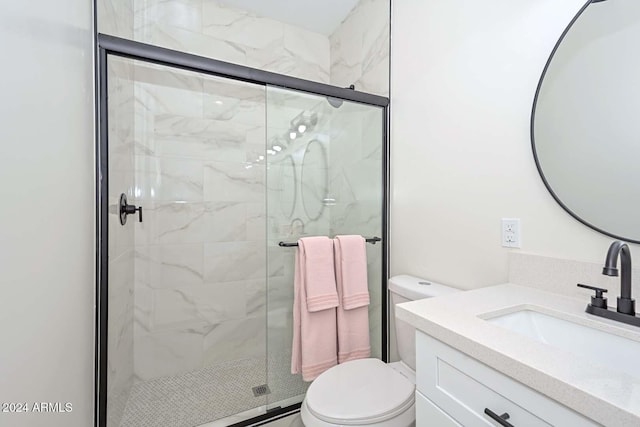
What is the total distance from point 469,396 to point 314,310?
0.89 metres

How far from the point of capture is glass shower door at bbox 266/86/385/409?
5.27ft

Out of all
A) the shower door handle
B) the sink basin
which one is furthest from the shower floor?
the sink basin

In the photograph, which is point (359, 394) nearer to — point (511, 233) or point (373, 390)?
point (373, 390)

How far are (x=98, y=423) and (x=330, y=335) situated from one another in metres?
1.03

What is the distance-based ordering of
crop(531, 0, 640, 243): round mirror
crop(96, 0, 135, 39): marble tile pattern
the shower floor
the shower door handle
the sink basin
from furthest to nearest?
the shower floor → the shower door handle → crop(96, 0, 135, 39): marble tile pattern → crop(531, 0, 640, 243): round mirror → the sink basin

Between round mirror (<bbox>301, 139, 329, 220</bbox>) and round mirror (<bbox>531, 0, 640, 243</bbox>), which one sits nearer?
round mirror (<bbox>531, 0, 640, 243</bbox>)

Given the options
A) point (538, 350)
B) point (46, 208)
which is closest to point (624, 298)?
point (538, 350)

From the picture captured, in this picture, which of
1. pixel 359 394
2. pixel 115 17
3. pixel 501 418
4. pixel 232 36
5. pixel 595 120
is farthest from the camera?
pixel 232 36

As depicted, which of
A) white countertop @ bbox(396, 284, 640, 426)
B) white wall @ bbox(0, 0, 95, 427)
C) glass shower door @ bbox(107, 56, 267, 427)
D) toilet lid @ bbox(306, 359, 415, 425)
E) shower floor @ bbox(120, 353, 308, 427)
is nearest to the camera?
white countertop @ bbox(396, 284, 640, 426)

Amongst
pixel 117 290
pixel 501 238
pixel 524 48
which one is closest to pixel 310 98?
pixel 524 48

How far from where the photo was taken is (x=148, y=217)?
1.91 m

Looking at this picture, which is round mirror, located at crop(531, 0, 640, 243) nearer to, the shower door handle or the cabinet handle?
the cabinet handle

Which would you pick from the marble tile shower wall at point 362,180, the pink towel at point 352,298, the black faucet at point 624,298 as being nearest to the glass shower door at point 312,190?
the marble tile shower wall at point 362,180

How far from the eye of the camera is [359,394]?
3.87ft
